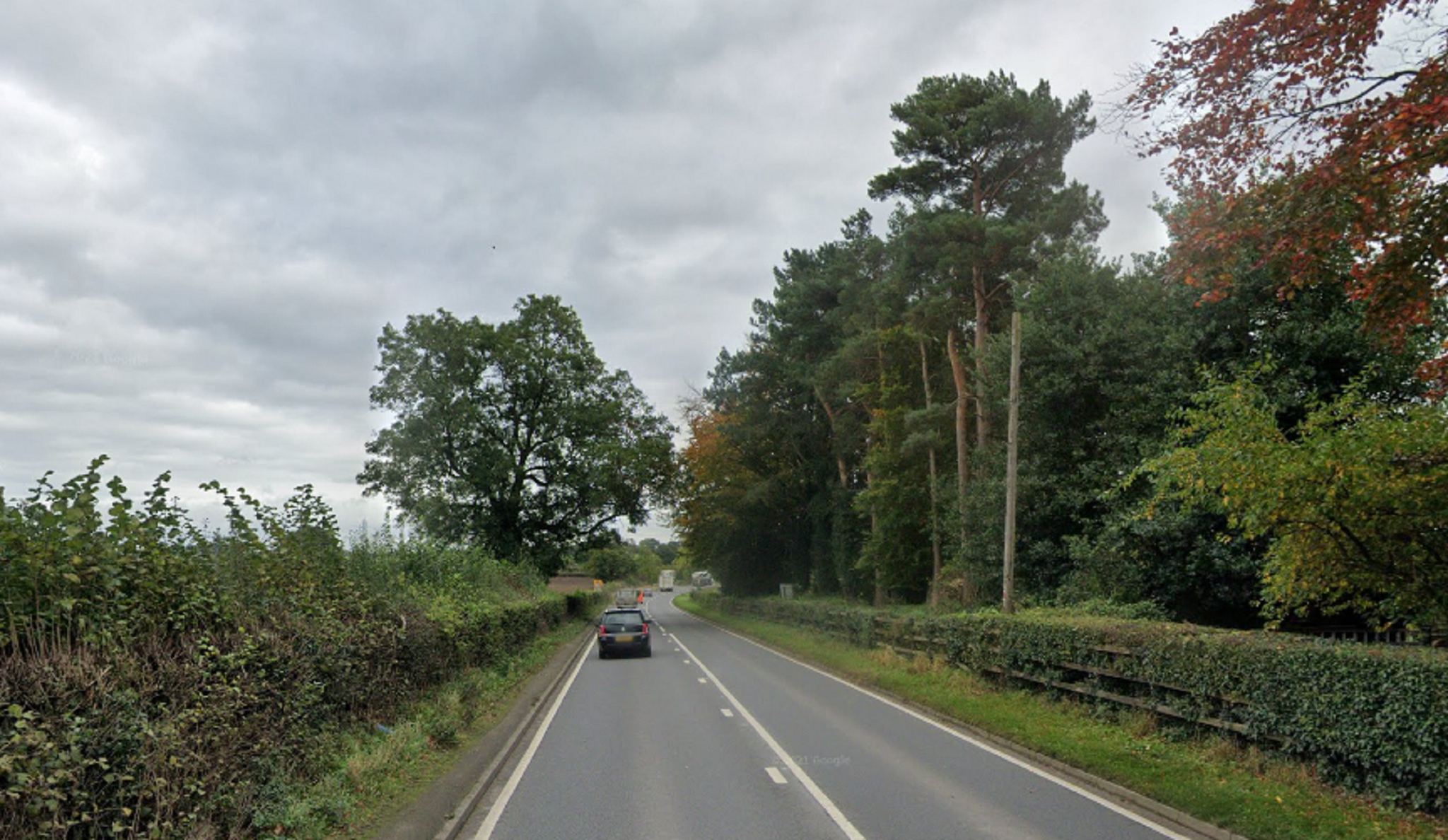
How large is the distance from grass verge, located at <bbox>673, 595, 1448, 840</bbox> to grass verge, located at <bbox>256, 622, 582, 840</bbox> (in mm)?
7396

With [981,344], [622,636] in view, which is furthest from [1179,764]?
[622,636]

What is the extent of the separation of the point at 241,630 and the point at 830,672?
1816cm

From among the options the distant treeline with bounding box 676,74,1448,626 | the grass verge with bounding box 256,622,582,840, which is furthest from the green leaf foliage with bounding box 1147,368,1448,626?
the grass verge with bounding box 256,622,582,840

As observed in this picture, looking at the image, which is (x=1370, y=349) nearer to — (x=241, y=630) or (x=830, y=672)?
(x=830, y=672)

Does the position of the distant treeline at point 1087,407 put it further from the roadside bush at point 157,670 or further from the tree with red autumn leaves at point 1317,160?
the roadside bush at point 157,670

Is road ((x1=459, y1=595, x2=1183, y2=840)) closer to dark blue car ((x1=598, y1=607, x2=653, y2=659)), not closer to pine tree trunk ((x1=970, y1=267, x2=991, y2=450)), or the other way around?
dark blue car ((x1=598, y1=607, x2=653, y2=659))

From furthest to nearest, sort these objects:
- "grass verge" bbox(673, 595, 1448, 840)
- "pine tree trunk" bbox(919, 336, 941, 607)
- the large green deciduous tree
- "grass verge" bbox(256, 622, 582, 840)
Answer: the large green deciduous tree, "pine tree trunk" bbox(919, 336, 941, 607), "grass verge" bbox(673, 595, 1448, 840), "grass verge" bbox(256, 622, 582, 840)

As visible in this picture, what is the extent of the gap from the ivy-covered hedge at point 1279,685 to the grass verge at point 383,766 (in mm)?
8799

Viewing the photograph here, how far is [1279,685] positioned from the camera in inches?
372

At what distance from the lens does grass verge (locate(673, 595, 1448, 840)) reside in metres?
7.51

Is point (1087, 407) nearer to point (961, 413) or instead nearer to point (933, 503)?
point (961, 413)

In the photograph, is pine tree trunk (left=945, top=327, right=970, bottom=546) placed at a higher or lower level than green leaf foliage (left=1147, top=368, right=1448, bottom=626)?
higher

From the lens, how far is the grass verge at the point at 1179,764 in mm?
7508

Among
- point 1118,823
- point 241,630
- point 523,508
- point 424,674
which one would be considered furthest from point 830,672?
point 523,508
